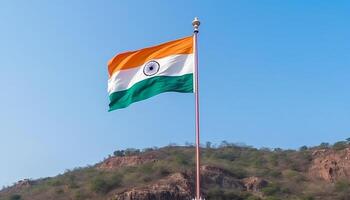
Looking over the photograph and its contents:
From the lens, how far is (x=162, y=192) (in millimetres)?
56250

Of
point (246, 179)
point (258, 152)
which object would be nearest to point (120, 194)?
point (246, 179)

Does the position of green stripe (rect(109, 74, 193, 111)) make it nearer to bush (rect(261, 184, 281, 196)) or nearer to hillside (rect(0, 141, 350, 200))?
hillside (rect(0, 141, 350, 200))

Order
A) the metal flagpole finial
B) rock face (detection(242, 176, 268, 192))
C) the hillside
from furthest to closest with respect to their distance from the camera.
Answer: rock face (detection(242, 176, 268, 192))
the hillside
the metal flagpole finial

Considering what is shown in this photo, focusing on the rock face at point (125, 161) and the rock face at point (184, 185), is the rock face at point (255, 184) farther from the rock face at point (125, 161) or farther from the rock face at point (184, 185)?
the rock face at point (125, 161)

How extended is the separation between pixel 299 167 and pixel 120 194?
A: 2856 cm

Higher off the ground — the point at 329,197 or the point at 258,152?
the point at 258,152

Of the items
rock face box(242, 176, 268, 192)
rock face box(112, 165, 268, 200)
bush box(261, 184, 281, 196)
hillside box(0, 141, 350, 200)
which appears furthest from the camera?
rock face box(242, 176, 268, 192)

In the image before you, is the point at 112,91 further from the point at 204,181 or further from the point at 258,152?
the point at 258,152

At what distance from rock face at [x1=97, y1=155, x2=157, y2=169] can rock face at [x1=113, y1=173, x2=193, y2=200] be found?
16.4 metres

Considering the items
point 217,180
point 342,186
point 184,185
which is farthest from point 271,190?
point 184,185

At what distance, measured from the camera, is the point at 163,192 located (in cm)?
5625

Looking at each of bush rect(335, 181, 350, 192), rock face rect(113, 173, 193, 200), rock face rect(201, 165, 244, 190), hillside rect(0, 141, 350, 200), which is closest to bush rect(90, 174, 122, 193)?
hillside rect(0, 141, 350, 200)

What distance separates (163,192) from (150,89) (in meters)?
43.8

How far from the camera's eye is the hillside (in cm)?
5744
